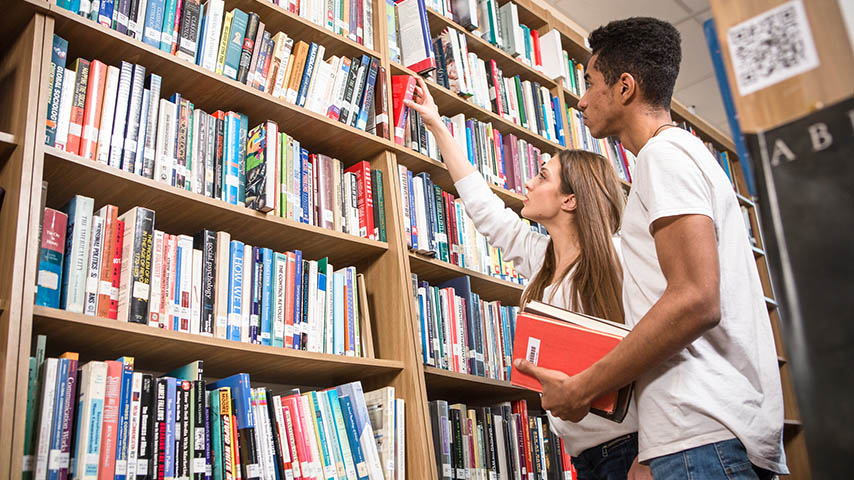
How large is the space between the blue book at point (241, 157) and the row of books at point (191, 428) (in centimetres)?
47

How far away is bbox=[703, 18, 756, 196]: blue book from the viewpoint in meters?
0.32

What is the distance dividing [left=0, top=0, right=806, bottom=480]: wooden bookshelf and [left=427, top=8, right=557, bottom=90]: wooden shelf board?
2 cm

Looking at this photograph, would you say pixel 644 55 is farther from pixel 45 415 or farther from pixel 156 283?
pixel 45 415

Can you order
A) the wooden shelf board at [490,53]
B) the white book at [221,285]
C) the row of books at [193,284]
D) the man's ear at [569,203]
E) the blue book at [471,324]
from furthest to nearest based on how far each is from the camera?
the wooden shelf board at [490,53] < the blue book at [471,324] < the man's ear at [569,203] < the white book at [221,285] < the row of books at [193,284]

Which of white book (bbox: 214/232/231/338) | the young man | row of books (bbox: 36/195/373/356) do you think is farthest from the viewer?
white book (bbox: 214/232/231/338)

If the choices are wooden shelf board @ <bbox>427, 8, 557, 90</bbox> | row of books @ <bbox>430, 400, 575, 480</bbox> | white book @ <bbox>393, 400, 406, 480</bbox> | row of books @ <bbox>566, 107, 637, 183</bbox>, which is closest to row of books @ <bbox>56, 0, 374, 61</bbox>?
wooden shelf board @ <bbox>427, 8, 557, 90</bbox>

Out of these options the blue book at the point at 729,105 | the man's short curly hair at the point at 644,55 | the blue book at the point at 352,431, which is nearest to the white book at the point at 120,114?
the blue book at the point at 352,431

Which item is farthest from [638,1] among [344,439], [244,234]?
[344,439]

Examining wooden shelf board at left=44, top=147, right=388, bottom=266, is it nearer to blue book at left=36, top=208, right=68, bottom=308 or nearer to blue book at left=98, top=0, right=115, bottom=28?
blue book at left=36, top=208, right=68, bottom=308

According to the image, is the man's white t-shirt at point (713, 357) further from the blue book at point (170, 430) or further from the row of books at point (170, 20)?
the row of books at point (170, 20)

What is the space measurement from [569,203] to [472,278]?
0.49m

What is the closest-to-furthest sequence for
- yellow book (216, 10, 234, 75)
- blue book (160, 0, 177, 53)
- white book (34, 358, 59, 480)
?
white book (34, 358, 59, 480), blue book (160, 0, 177, 53), yellow book (216, 10, 234, 75)

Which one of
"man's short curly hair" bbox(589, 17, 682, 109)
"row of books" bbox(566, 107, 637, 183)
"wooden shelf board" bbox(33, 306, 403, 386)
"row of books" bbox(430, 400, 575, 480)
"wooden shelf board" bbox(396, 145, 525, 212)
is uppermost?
"row of books" bbox(566, 107, 637, 183)

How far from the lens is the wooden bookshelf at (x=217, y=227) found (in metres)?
1.28
